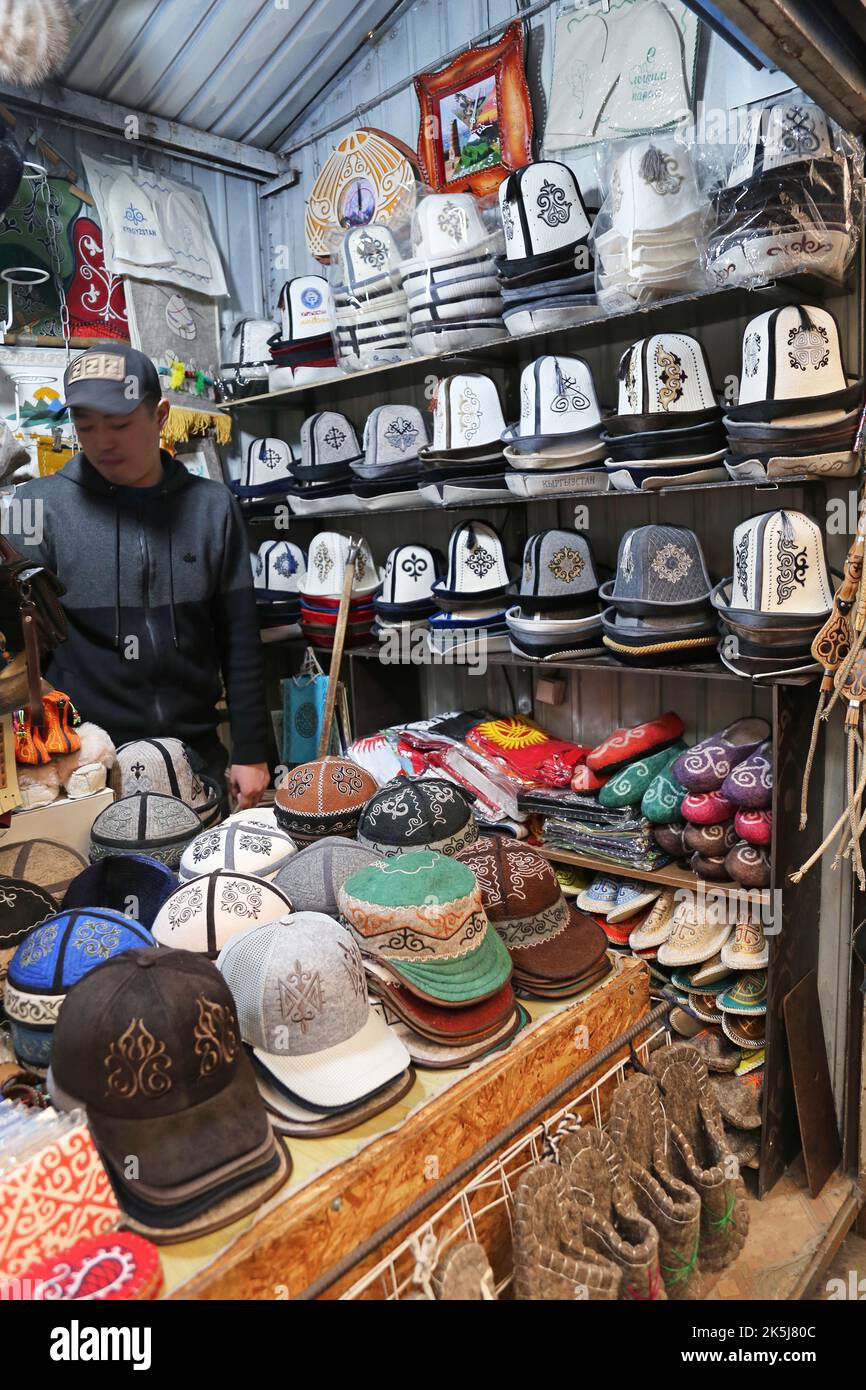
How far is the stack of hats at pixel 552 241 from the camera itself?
2555mm

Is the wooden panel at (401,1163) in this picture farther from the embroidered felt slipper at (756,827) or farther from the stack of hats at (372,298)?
the stack of hats at (372,298)

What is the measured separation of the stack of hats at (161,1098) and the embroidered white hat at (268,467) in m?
2.99

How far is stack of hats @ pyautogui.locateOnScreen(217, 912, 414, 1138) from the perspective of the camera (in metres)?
1.21

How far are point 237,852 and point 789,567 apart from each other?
1450 mm

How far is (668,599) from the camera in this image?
8.09 feet

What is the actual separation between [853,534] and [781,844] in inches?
31.7

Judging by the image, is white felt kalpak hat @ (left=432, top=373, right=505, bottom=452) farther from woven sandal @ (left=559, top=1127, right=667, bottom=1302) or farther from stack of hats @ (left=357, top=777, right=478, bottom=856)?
woven sandal @ (left=559, top=1127, right=667, bottom=1302)

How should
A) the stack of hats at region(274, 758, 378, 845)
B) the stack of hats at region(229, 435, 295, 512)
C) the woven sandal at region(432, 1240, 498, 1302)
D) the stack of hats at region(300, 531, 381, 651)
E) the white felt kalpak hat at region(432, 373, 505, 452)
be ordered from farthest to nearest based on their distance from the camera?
the stack of hats at region(229, 435, 295, 512) < the stack of hats at region(300, 531, 381, 651) < the white felt kalpak hat at region(432, 373, 505, 452) < the stack of hats at region(274, 758, 378, 845) < the woven sandal at region(432, 1240, 498, 1302)

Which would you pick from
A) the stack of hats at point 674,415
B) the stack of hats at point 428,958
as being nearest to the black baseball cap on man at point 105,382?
the stack of hats at point 674,415

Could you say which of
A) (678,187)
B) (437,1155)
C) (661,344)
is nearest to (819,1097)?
(437,1155)

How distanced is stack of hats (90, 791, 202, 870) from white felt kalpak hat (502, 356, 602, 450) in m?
1.54

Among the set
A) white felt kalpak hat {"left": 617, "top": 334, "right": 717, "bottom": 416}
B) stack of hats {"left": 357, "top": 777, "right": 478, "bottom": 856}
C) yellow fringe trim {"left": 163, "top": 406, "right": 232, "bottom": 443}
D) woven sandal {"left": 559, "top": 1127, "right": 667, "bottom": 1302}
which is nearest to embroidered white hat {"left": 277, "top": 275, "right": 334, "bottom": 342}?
yellow fringe trim {"left": 163, "top": 406, "right": 232, "bottom": 443}

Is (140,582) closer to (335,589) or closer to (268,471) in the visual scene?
(335,589)

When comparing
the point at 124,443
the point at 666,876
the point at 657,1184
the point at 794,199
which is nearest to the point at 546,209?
the point at 794,199
